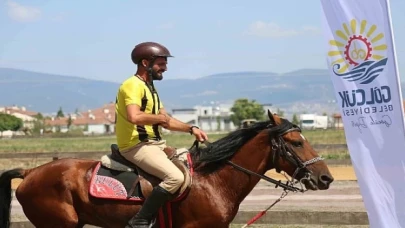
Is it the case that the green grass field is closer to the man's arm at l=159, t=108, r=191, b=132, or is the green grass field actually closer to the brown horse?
the brown horse

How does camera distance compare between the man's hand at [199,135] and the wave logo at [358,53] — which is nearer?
the wave logo at [358,53]

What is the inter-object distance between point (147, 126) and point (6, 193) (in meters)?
2.13

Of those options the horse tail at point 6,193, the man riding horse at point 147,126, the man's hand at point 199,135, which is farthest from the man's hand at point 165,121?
the horse tail at point 6,193

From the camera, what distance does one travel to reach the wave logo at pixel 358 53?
7.31 meters

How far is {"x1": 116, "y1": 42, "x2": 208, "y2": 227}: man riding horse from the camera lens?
7.54 m

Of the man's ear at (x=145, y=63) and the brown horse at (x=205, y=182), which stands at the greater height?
the man's ear at (x=145, y=63)

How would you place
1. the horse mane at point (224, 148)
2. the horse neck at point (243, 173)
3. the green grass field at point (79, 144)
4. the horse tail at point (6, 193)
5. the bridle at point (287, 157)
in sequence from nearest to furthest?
Answer: the bridle at point (287, 157) → the horse neck at point (243, 173) → the horse mane at point (224, 148) → the horse tail at point (6, 193) → the green grass field at point (79, 144)

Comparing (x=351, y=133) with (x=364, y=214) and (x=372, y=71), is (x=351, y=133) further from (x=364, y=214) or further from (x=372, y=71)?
(x=364, y=214)

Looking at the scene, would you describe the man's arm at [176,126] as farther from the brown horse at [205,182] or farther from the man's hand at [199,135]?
the brown horse at [205,182]

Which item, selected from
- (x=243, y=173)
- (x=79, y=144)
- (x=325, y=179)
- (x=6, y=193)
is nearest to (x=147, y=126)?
(x=243, y=173)

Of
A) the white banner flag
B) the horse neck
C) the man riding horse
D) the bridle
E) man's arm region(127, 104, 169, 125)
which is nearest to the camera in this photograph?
the white banner flag

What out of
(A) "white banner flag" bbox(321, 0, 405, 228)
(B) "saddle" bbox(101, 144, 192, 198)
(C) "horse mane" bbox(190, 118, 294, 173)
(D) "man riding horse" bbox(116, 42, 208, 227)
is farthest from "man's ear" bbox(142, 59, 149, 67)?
(A) "white banner flag" bbox(321, 0, 405, 228)

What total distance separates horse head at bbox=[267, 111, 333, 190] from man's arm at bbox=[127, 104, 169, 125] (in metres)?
1.19

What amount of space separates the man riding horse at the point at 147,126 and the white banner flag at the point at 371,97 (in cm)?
156
